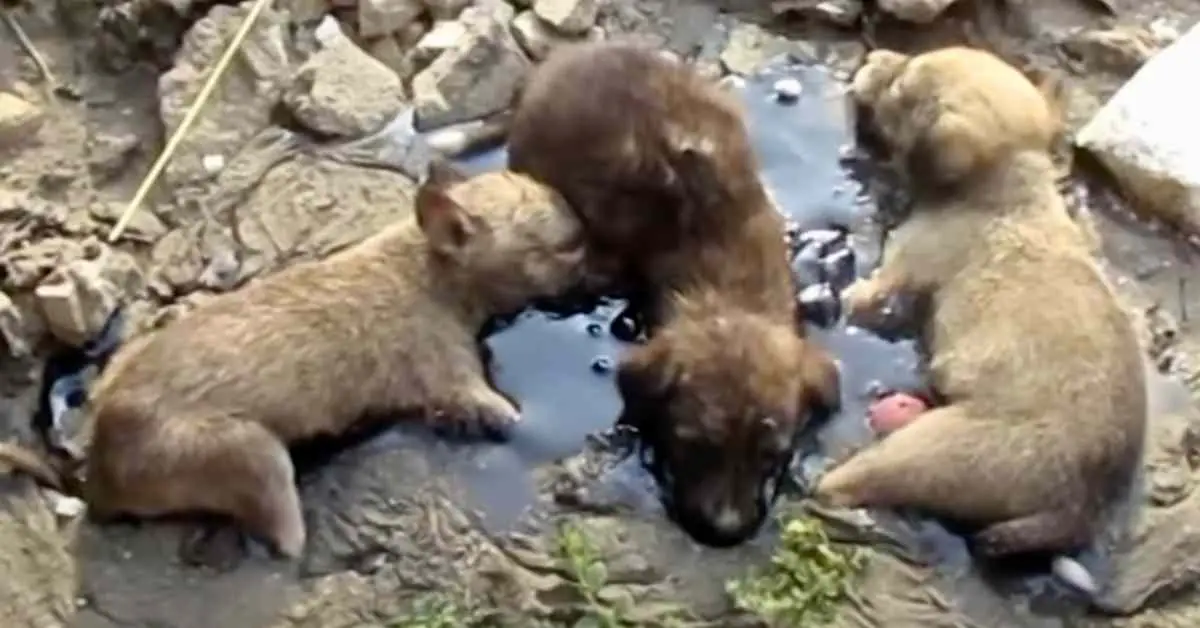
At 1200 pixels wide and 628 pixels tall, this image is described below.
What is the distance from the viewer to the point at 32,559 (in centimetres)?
271

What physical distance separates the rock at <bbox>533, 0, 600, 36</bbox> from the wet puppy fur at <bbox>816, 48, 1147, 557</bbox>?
497 millimetres

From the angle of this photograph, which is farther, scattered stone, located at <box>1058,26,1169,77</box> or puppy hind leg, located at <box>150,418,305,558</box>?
scattered stone, located at <box>1058,26,1169,77</box>

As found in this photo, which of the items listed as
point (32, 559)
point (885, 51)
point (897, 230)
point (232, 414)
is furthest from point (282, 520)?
point (885, 51)

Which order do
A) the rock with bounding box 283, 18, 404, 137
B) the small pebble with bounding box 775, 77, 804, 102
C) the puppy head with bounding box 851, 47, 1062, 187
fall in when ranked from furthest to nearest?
the small pebble with bounding box 775, 77, 804, 102, the rock with bounding box 283, 18, 404, 137, the puppy head with bounding box 851, 47, 1062, 187

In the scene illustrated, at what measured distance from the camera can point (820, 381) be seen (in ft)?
9.32

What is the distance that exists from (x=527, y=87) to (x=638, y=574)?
32.3 inches

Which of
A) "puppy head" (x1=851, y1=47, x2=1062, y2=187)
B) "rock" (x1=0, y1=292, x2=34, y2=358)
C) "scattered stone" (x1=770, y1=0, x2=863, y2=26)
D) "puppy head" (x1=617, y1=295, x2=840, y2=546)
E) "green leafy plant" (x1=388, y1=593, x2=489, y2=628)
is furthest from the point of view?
"scattered stone" (x1=770, y1=0, x2=863, y2=26)

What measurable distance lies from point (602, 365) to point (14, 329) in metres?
0.82

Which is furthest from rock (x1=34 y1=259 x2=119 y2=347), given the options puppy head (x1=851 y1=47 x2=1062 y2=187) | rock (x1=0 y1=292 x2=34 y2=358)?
puppy head (x1=851 y1=47 x2=1062 y2=187)

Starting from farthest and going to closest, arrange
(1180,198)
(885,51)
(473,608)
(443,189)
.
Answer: (885,51) < (1180,198) < (443,189) < (473,608)

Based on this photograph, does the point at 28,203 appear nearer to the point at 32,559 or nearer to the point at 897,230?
the point at 32,559

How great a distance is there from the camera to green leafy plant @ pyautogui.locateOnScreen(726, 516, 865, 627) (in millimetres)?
2627

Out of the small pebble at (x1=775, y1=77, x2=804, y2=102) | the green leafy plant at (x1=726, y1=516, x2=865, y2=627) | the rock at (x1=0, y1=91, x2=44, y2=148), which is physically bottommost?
the green leafy plant at (x1=726, y1=516, x2=865, y2=627)

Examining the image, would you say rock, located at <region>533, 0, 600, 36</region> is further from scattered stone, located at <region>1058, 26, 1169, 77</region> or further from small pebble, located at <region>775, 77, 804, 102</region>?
scattered stone, located at <region>1058, 26, 1169, 77</region>
